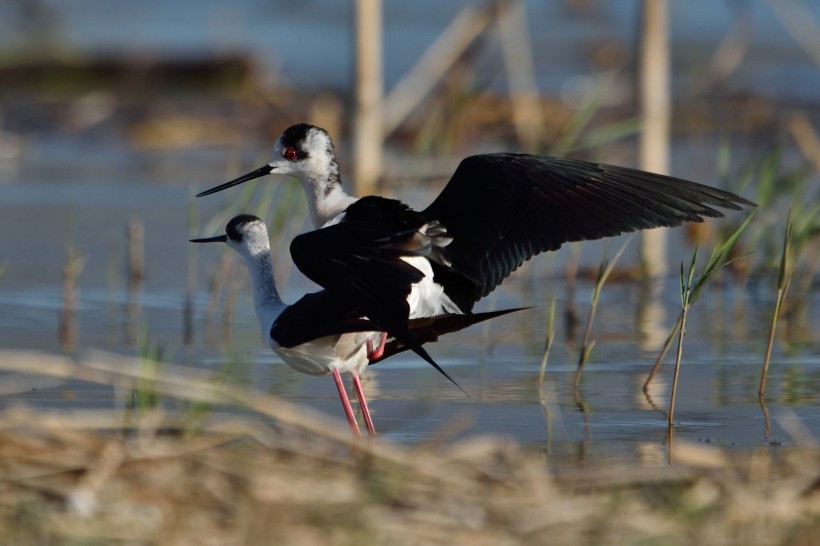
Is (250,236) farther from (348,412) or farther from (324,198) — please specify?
(348,412)

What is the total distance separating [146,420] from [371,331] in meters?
1.09

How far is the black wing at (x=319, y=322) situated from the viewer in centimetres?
458

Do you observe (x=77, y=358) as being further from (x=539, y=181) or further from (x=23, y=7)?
(x=23, y=7)

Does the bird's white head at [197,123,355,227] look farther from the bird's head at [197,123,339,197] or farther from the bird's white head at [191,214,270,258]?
the bird's white head at [191,214,270,258]

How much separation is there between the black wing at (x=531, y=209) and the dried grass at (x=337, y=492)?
135 centimetres

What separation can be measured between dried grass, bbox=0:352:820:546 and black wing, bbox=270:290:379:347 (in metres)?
0.80

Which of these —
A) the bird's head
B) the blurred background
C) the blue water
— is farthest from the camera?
the blue water

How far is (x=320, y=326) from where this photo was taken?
4.60 metres

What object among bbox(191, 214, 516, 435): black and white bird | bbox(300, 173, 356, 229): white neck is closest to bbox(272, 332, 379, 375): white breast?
bbox(191, 214, 516, 435): black and white bird

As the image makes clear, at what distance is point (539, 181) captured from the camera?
16.8ft

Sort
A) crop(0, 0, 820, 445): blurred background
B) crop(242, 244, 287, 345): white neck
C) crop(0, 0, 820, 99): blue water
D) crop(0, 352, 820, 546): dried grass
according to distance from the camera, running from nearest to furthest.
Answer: crop(0, 352, 820, 546): dried grass → crop(242, 244, 287, 345): white neck → crop(0, 0, 820, 445): blurred background → crop(0, 0, 820, 99): blue water

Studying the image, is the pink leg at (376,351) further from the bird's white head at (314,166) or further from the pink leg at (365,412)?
the bird's white head at (314,166)

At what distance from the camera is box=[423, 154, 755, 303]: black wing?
502cm

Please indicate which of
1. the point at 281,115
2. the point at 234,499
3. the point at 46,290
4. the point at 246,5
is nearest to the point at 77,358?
the point at 46,290
